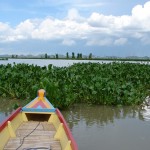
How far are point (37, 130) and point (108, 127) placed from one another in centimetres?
307

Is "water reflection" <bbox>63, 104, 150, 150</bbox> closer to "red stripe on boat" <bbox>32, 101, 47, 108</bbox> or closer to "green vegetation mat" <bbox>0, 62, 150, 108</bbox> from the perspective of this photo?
"green vegetation mat" <bbox>0, 62, 150, 108</bbox>

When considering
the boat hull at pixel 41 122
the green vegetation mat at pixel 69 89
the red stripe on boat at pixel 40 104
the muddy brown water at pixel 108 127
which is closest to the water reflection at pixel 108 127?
the muddy brown water at pixel 108 127

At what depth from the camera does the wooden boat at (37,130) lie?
5977 millimetres

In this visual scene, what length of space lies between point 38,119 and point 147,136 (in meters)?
2.95

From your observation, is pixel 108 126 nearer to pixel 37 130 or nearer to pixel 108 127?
pixel 108 127

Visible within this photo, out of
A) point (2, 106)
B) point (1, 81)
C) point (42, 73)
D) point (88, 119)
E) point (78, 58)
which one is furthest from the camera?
point (78, 58)

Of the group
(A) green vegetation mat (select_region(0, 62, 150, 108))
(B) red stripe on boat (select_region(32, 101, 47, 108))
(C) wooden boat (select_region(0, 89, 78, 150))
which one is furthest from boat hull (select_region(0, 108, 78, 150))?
(A) green vegetation mat (select_region(0, 62, 150, 108))

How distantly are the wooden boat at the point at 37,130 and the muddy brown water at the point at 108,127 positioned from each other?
91cm

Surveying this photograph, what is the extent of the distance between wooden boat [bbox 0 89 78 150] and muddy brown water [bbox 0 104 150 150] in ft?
2.98

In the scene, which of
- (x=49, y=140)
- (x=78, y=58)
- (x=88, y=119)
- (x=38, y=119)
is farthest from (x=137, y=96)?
(x=78, y=58)

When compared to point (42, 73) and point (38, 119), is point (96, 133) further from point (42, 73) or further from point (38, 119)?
point (42, 73)

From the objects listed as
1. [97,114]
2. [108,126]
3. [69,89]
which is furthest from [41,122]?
[69,89]

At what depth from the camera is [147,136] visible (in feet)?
28.7

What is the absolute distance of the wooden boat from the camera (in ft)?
19.6
